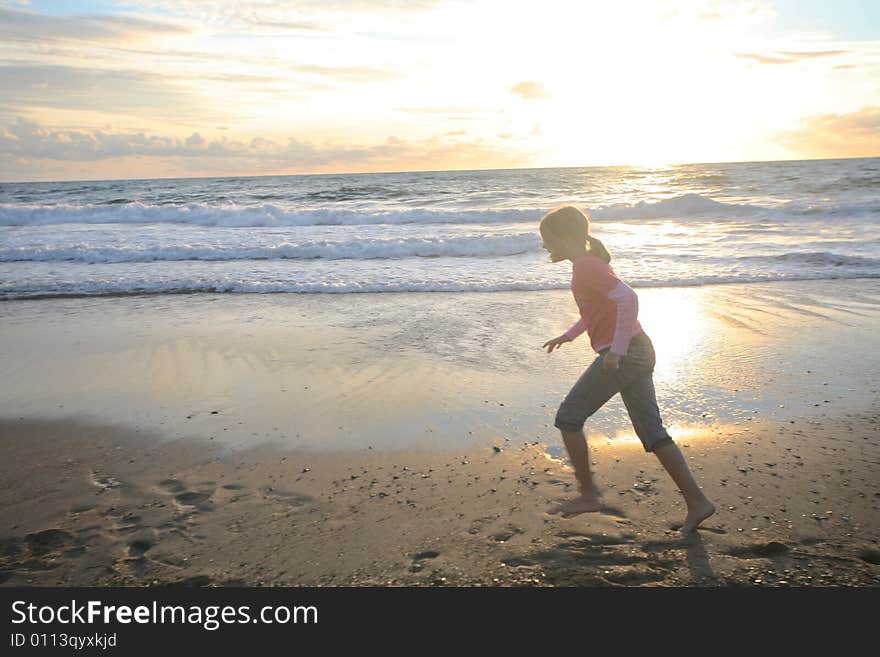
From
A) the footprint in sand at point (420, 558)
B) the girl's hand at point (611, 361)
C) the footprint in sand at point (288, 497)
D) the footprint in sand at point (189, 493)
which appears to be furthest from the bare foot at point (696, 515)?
the footprint in sand at point (189, 493)

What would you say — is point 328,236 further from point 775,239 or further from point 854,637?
point 854,637

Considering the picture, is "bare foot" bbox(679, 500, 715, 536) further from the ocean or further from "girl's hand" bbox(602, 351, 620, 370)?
the ocean

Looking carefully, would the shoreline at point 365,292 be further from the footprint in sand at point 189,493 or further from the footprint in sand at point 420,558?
the footprint in sand at point 420,558

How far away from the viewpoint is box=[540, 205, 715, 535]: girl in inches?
116

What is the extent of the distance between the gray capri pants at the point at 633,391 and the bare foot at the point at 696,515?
0.32 metres

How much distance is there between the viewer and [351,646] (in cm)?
232

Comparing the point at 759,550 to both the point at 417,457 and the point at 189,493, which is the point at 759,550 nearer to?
the point at 417,457

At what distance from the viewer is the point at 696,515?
2951 millimetres

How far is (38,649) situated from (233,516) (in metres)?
0.98

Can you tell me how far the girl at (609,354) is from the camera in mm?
2938

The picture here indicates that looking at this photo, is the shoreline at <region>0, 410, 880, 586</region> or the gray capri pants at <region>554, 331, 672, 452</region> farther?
the gray capri pants at <region>554, 331, 672, 452</region>

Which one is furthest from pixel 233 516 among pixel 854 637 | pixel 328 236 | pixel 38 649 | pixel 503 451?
pixel 328 236

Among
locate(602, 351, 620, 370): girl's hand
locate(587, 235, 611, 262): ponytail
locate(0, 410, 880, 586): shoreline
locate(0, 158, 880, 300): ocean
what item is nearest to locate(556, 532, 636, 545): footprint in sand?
locate(0, 410, 880, 586): shoreline

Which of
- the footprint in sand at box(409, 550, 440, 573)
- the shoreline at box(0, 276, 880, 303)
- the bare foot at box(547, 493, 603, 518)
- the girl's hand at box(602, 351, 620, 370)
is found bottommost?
the footprint in sand at box(409, 550, 440, 573)
